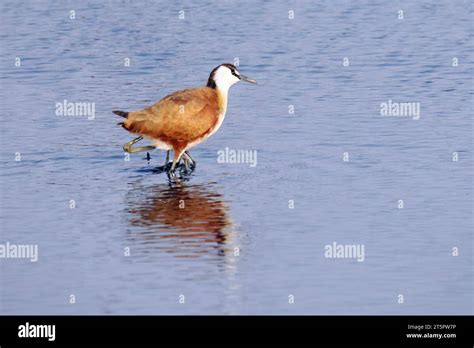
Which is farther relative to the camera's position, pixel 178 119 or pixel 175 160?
pixel 178 119

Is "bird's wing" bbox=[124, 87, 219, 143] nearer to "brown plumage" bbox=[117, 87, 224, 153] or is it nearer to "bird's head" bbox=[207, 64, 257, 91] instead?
A: "brown plumage" bbox=[117, 87, 224, 153]

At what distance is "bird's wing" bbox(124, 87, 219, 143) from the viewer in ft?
53.1

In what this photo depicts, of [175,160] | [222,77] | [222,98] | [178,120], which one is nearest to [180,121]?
[178,120]

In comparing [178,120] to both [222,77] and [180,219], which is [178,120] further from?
[180,219]

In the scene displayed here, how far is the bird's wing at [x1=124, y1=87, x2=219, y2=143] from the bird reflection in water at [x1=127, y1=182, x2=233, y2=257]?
886mm

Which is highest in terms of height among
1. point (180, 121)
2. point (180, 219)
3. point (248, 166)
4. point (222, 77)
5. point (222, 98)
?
point (222, 77)

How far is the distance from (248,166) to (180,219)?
2582 mm

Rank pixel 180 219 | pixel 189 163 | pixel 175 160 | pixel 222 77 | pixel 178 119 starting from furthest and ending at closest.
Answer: pixel 222 77 → pixel 189 163 → pixel 178 119 → pixel 175 160 → pixel 180 219

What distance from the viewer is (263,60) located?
22312 millimetres

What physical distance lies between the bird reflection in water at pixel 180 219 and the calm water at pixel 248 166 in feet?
0.11

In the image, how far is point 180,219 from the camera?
1385cm

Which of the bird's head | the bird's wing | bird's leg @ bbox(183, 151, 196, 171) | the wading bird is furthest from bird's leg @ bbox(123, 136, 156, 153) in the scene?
the bird's head
